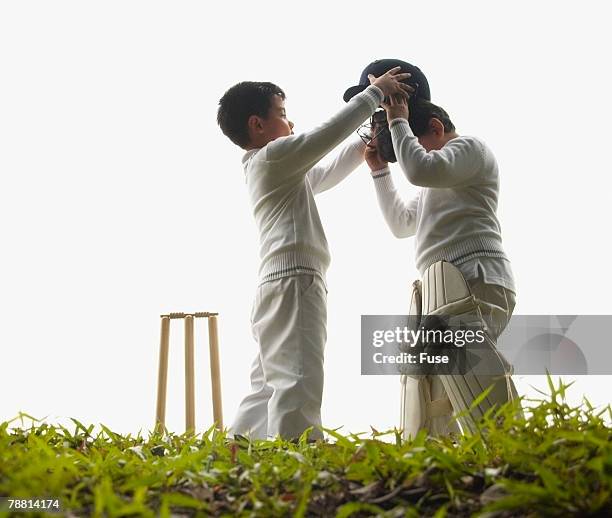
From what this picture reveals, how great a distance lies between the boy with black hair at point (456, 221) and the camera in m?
1.58

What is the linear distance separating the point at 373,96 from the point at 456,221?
382mm

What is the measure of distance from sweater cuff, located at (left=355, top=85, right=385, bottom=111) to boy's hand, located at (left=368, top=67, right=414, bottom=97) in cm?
2

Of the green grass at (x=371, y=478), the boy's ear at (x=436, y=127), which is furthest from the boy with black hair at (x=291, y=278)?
the green grass at (x=371, y=478)

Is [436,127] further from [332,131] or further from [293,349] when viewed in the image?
[293,349]

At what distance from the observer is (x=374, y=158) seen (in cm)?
199

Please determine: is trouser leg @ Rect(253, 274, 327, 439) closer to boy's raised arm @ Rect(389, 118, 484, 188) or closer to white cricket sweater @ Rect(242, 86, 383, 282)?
white cricket sweater @ Rect(242, 86, 383, 282)

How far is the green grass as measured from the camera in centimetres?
63

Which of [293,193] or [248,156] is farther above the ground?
[248,156]

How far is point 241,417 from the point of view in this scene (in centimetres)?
177

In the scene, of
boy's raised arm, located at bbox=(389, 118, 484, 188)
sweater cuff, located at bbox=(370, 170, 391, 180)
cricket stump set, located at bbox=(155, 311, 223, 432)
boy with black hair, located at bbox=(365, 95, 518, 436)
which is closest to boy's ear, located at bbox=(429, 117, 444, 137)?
boy with black hair, located at bbox=(365, 95, 518, 436)

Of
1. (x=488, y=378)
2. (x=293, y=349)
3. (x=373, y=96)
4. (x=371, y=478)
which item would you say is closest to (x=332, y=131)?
(x=373, y=96)

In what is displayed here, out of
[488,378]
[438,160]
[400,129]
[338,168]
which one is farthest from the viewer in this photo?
[338,168]

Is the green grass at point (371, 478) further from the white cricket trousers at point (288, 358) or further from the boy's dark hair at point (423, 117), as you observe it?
the boy's dark hair at point (423, 117)

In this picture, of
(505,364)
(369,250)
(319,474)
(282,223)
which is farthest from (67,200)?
(319,474)
